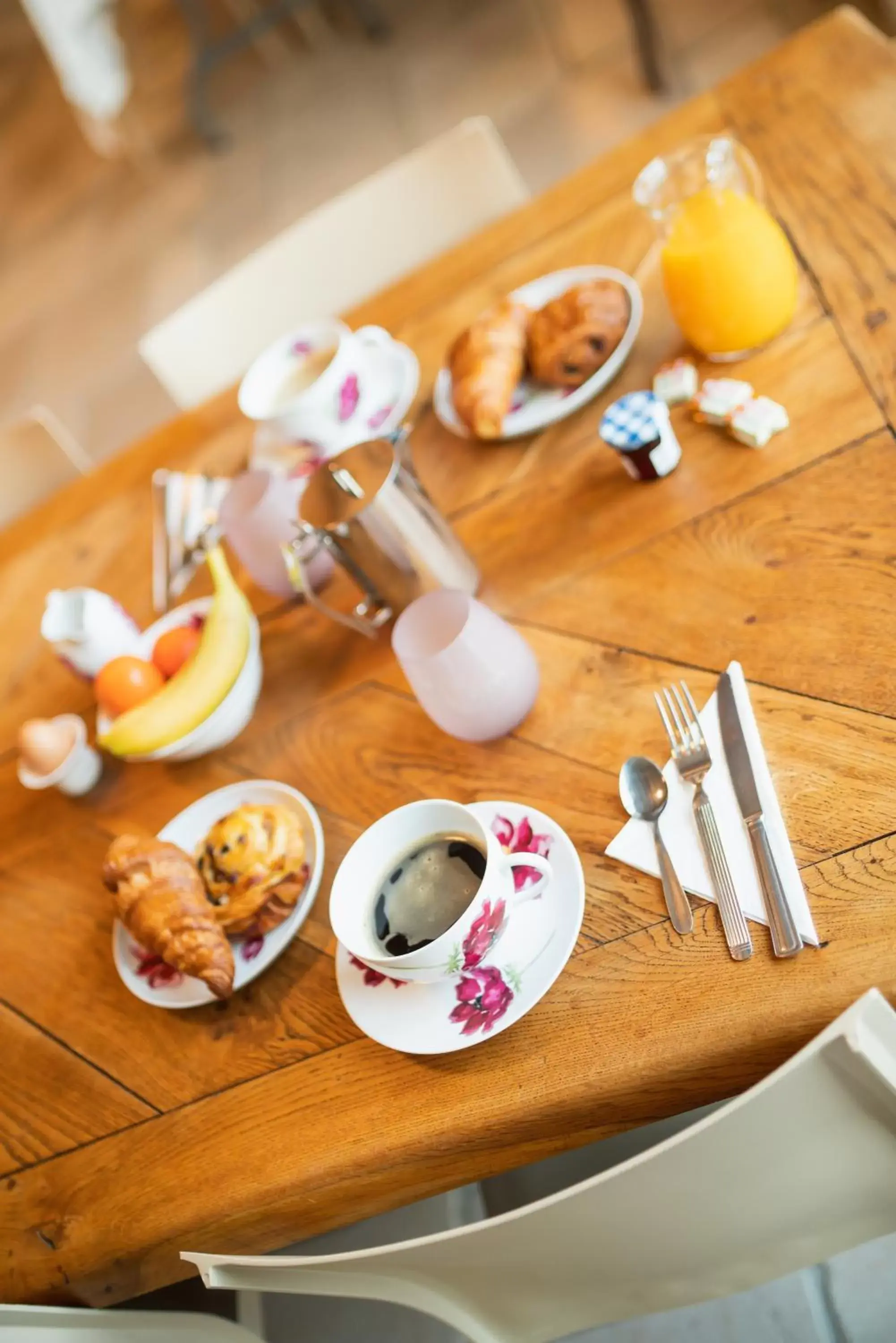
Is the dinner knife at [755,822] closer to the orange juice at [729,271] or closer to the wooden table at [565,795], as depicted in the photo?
the wooden table at [565,795]

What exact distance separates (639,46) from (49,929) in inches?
101

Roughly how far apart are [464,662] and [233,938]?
0.29 metres

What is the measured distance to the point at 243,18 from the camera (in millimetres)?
3984

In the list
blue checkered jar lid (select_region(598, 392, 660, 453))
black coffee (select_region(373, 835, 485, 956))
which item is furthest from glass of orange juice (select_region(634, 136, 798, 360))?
black coffee (select_region(373, 835, 485, 956))

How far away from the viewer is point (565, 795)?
32.2 inches

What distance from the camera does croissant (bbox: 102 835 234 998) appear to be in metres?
0.82

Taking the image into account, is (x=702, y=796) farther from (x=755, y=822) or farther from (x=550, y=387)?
(x=550, y=387)

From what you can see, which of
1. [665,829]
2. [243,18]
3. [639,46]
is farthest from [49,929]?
[243,18]

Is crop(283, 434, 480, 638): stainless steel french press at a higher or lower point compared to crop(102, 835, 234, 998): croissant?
higher

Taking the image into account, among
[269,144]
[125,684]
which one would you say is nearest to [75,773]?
[125,684]

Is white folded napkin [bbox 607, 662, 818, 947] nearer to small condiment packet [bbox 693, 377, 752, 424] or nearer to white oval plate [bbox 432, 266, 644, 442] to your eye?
small condiment packet [bbox 693, 377, 752, 424]

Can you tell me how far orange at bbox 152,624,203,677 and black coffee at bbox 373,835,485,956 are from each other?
1.24 feet

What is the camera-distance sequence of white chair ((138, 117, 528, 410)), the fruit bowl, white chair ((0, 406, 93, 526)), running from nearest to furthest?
the fruit bowl → white chair ((138, 117, 528, 410)) → white chair ((0, 406, 93, 526))

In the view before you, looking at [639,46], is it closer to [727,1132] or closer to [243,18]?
[243,18]
